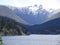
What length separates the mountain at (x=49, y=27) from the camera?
41.5 feet

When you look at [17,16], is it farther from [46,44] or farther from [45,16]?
[46,44]

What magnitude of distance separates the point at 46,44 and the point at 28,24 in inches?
67.9

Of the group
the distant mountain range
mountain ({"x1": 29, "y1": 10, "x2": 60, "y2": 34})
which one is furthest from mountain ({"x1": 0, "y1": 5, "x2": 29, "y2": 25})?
mountain ({"x1": 29, "y1": 10, "x2": 60, "y2": 34})

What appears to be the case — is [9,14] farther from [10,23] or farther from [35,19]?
[35,19]

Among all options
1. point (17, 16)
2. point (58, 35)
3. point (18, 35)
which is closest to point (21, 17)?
point (17, 16)

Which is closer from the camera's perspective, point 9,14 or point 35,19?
point 35,19

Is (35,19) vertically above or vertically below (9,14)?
below

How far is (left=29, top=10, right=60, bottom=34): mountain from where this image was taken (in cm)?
1265

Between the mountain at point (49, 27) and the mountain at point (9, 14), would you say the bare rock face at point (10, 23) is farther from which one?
the mountain at point (49, 27)

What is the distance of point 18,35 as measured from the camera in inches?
511

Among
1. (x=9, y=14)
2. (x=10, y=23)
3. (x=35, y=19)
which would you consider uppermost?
(x=9, y=14)

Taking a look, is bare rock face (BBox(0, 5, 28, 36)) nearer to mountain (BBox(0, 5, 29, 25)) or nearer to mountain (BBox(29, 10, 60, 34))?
mountain (BBox(0, 5, 29, 25))

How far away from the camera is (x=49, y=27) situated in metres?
12.9

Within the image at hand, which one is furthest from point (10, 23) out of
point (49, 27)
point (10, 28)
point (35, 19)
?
point (49, 27)
